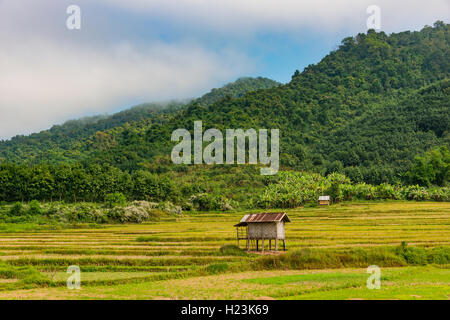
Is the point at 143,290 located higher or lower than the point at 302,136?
lower

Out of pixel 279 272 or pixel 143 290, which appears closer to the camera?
pixel 143 290

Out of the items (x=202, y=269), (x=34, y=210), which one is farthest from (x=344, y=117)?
(x=202, y=269)

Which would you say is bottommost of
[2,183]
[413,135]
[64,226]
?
[64,226]

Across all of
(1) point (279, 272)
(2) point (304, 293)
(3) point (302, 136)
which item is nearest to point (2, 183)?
(1) point (279, 272)

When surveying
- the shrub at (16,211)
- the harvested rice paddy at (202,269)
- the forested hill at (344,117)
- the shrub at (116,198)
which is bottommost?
the harvested rice paddy at (202,269)

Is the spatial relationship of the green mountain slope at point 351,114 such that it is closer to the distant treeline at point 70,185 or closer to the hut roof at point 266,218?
the distant treeline at point 70,185

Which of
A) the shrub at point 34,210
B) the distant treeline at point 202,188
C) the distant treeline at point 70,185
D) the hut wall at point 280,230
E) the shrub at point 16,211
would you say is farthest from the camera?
the distant treeline at point 202,188

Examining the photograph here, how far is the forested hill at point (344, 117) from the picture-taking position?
103 m

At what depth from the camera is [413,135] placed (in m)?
107

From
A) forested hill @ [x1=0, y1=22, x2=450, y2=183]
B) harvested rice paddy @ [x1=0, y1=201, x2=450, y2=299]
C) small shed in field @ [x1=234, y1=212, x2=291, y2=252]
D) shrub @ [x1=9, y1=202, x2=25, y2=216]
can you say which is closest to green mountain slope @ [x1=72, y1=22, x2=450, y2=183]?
forested hill @ [x1=0, y1=22, x2=450, y2=183]

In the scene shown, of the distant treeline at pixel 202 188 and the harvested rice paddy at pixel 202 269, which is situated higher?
the distant treeline at pixel 202 188

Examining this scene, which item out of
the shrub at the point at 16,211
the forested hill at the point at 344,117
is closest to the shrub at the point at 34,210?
the shrub at the point at 16,211

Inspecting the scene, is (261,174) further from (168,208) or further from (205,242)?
(205,242)

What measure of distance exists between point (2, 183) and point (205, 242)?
4689 cm
